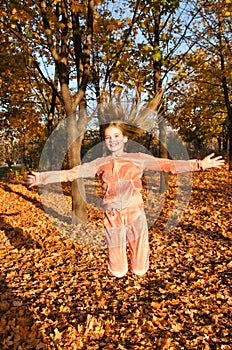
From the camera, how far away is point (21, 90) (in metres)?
13.5

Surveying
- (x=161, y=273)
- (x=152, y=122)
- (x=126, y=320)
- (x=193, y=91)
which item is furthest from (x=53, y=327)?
(x=193, y=91)

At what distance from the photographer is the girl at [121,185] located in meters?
2.47

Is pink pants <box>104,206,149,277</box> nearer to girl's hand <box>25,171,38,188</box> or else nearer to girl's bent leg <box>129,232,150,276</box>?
girl's bent leg <box>129,232,150,276</box>

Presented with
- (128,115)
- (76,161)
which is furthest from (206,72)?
(128,115)

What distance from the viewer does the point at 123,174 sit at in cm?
250

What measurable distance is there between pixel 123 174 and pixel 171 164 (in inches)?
16.2

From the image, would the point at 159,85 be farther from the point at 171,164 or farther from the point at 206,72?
the point at 171,164

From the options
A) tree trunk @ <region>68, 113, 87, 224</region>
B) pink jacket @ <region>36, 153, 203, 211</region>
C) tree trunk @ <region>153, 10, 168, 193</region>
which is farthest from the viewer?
tree trunk @ <region>153, 10, 168, 193</region>

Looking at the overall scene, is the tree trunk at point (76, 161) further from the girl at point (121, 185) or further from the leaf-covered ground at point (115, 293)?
Result: the girl at point (121, 185)

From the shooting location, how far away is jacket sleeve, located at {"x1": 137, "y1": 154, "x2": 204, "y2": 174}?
2396mm

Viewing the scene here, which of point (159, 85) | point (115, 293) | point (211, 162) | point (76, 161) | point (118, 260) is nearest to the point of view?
point (211, 162)

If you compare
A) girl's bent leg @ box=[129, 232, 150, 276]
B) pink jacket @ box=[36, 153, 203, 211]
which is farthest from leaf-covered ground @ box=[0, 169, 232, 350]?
pink jacket @ box=[36, 153, 203, 211]

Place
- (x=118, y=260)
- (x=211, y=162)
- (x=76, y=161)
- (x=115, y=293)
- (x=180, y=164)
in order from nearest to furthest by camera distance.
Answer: (x=211, y=162), (x=180, y=164), (x=118, y=260), (x=115, y=293), (x=76, y=161)

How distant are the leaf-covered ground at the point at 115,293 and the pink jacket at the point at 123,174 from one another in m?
2.53
